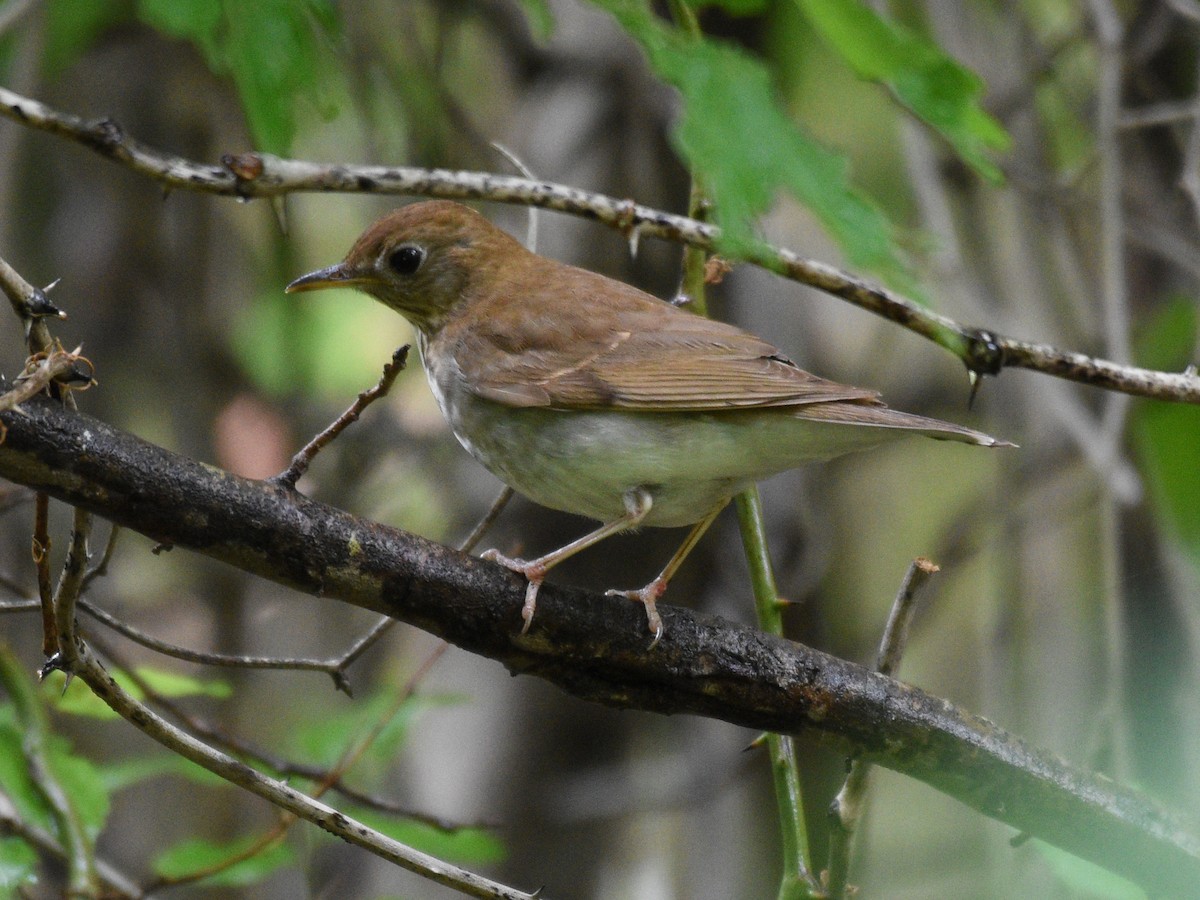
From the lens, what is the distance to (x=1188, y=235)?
18.2 ft

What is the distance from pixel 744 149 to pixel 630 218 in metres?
0.94

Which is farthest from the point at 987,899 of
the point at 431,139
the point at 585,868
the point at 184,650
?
the point at 431,139

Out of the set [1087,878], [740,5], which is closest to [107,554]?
[740,5]

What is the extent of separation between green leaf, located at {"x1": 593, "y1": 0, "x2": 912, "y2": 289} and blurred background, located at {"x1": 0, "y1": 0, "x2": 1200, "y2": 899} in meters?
2.84

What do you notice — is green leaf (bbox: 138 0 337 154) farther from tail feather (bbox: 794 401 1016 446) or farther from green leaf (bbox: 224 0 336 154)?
tail feather (bbox: 794 401 1016 446)

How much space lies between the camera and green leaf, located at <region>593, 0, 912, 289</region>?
181 cm

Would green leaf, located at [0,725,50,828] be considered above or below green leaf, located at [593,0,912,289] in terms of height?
below

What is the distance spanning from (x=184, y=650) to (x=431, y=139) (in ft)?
11.6

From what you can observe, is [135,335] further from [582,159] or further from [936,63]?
[936,63]

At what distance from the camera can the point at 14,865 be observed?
278 cm

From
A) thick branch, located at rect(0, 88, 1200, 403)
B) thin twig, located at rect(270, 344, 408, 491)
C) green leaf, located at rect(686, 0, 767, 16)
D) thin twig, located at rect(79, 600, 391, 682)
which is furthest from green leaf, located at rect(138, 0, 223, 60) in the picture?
thin twig, located at rect(79, 600, 391, 682)

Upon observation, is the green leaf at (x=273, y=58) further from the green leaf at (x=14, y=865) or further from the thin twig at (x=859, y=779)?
the green leaf at (x=14, y=865)

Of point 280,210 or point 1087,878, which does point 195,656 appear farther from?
point 1087,878

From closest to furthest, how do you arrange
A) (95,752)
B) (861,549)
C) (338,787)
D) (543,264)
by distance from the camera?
(338,787) < (543,264) < (95,752) < (861,549)
